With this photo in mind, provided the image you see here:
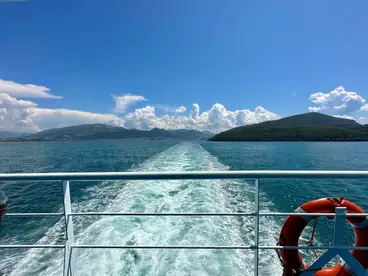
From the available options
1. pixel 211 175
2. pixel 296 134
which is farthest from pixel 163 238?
pixel 296 134

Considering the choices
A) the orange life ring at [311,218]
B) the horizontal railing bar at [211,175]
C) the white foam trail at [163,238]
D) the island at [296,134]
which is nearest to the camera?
the horizontal railing bar at [211,175]

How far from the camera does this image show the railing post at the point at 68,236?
136 cm

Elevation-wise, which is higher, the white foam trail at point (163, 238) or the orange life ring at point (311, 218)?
the orange life ring at point (311, 218)

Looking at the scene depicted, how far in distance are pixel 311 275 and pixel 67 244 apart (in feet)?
4.91

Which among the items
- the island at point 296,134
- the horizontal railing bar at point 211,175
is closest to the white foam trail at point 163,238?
the horizontal railing bar at point 211,175

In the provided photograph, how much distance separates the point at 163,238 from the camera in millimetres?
3793

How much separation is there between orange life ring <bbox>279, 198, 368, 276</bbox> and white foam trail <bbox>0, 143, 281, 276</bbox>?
152 centimetres

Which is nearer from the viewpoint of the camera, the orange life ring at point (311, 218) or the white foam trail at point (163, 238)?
the orange life ring at point (311, 218)

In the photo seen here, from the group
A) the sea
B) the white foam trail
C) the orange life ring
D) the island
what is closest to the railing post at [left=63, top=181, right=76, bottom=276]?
the sea

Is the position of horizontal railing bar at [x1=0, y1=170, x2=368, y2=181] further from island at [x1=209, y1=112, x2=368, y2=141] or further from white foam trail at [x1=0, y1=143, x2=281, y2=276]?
island at [x1=209, y1=112, x2=368, y2=141]

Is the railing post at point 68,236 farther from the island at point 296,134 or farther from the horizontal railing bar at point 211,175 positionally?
the island at point 296,134

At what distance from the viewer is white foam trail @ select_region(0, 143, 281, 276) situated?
9.55 ft

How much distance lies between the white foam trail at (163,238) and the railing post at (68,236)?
1525mm

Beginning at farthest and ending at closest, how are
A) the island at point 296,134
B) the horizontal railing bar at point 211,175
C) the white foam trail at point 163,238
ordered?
the island at point 296,134 < the white foam trail at point 163,238 < the horizontal railing bar at point 211,175
